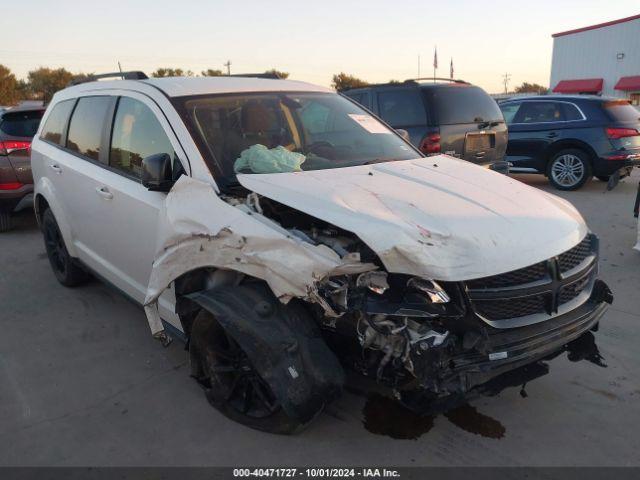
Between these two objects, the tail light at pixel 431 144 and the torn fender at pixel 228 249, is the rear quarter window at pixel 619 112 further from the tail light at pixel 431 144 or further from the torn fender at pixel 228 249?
the torn fender at pixel 228 249

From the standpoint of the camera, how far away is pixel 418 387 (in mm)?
2434

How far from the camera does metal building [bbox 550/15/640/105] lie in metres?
33.0

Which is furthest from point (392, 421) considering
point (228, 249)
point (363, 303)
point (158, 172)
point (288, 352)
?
point (158, 172)

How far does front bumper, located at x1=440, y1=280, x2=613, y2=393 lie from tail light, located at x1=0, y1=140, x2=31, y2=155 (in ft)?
23.8

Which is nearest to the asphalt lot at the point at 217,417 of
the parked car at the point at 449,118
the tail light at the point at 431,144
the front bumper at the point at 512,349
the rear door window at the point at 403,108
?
the front bumper at the point at 512,349

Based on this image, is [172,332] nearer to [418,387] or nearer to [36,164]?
[418,387]

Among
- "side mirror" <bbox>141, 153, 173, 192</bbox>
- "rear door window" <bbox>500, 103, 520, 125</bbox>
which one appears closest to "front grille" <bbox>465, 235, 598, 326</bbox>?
"side mirror" <bbox>141, 153, 173, 192</bbox>

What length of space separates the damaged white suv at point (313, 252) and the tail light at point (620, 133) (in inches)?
258

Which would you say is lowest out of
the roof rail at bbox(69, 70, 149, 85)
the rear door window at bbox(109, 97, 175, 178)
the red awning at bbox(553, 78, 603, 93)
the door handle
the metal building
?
the red awning at bbox(553, 78, 603, 93)

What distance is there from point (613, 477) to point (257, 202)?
7.21 ft

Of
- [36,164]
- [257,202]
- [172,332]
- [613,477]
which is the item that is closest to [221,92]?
[257,202]

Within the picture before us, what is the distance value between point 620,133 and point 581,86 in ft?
101

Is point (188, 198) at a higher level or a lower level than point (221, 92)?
lower

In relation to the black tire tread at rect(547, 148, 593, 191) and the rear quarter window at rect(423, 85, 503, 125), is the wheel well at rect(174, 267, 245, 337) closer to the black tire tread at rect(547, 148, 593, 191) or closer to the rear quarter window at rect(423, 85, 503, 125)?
the rear quarter window at rect(423, 85, 503, 125)
